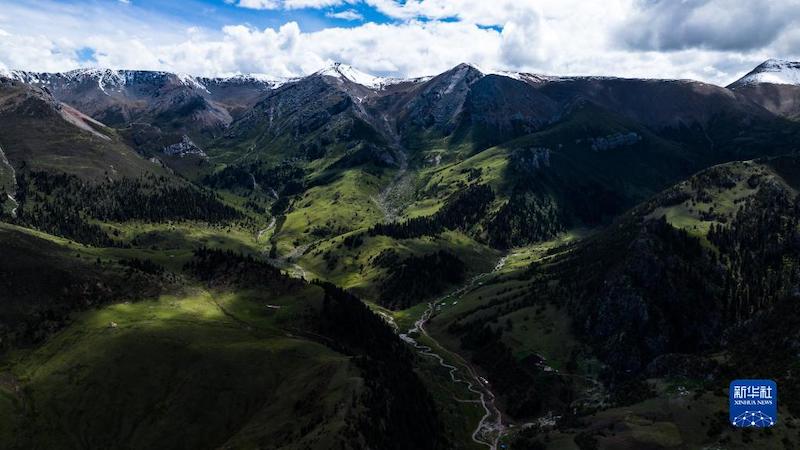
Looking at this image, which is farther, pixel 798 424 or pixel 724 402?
pixel 724 402

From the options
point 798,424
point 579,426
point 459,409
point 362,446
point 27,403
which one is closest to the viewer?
point 798,424

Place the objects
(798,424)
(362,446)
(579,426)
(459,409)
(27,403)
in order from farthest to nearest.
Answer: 1. (459,409)
2. (27,403)
3. (579,426)
4. (362,446)
5. (798,424)

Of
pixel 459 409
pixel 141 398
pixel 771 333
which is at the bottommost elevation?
pixel 459 409

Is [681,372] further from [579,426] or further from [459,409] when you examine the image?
[459,409]

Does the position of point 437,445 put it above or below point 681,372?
below

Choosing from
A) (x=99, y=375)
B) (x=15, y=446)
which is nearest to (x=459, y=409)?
(x=99, y=375)

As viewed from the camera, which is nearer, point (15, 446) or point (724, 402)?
point (724, 402)

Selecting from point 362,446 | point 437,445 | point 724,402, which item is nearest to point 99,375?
point 362,446

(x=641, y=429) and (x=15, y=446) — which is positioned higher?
(x=641, y=429)

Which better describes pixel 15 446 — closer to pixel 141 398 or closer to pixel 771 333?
pixel 141 398
